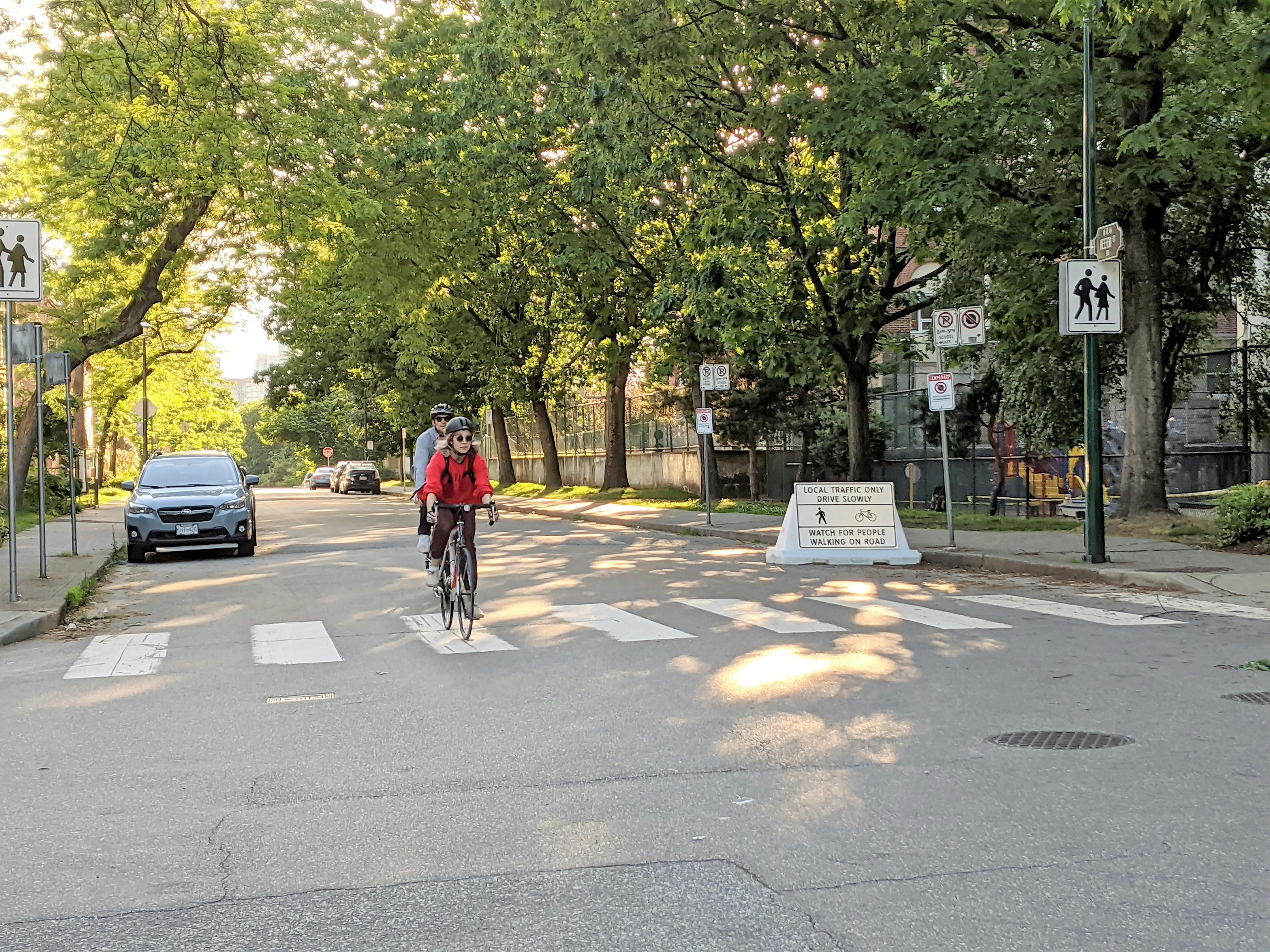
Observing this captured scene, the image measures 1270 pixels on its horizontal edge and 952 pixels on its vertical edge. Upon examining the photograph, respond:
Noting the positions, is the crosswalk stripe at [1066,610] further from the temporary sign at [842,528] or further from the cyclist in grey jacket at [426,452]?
the cyclist in grey jacket at [426,452]

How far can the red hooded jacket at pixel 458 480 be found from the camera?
11188mm

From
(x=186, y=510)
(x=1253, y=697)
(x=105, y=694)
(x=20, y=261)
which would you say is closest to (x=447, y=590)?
(x=105, y=694)

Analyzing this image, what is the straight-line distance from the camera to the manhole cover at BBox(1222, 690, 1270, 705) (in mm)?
7410

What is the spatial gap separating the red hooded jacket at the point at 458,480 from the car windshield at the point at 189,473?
36.3 feet

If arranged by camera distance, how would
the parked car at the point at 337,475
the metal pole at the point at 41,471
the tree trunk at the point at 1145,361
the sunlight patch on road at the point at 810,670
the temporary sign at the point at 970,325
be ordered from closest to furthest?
the sunlight patch on road at the point at 810,670 < the metal pole at the point at 41,471 < the temporary sign at the point at 970,325 < the tree trunk at the point at 1145,361 < the parked car at the point at 337,475

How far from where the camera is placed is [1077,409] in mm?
25000

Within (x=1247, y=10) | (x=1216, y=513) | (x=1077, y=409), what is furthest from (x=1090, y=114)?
(x=1077, y=409)

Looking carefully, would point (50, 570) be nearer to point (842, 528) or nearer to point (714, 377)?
point (842, 528)


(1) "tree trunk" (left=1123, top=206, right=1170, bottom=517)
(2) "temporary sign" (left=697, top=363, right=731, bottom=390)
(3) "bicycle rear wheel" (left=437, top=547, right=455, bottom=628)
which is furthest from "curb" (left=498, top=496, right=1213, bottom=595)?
(3) "bicycle rear wheel" (left=437, top=547, right=455, bottom=628)

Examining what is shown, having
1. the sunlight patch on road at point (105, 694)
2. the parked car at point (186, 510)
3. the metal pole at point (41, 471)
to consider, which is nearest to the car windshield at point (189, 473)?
the parked car at point (186, 510)

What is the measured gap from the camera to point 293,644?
10.7 m

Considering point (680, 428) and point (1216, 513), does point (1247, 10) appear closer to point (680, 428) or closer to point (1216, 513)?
point (1216, 513)

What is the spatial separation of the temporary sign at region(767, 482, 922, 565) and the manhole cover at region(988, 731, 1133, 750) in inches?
407

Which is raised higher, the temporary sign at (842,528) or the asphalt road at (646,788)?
the temporary sign at (842,528)
